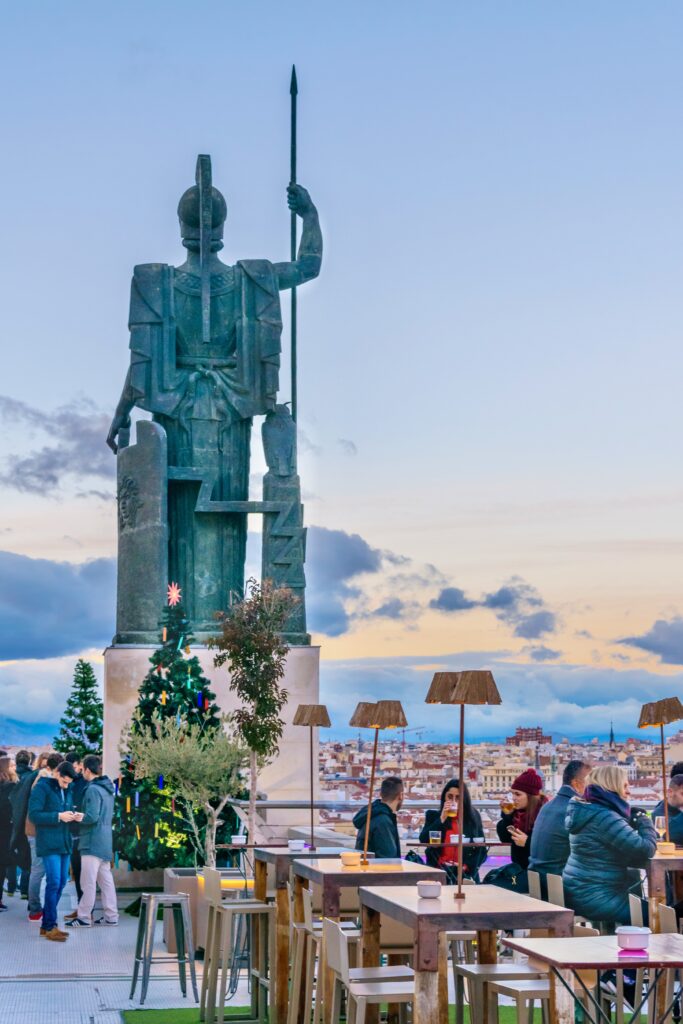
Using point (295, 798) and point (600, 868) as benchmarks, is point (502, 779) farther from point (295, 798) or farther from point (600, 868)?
point (600, 868)

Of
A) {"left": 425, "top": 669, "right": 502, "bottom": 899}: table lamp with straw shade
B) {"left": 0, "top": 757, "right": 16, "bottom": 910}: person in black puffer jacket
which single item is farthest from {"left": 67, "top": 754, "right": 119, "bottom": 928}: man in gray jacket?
{"left": 425, "top": 669, "right": 502, "bottom": 899}: table lamp with straw shade

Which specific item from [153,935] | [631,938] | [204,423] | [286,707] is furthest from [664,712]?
[204,423]

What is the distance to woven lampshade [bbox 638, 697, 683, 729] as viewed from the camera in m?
9.35

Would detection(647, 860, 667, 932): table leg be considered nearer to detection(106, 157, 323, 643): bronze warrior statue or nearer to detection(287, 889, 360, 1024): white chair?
detection(287, 889, 360, 1024): white chair

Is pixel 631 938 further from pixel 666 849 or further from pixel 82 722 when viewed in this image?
pixel 82 722

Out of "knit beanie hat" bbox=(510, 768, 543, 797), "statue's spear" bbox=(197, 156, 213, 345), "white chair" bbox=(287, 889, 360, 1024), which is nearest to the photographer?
"white chair" bbox=(287, 889, 360, 1024)

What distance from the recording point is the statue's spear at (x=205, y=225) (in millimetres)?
18406

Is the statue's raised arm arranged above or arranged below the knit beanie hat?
above

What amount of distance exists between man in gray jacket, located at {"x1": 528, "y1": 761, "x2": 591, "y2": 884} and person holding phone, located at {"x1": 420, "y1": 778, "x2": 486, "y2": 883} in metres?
1.74

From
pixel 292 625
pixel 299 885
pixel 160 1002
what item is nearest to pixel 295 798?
pixel 292 625

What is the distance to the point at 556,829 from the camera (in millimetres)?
9242

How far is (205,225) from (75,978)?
10126 millimetres

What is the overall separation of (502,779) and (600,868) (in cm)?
606

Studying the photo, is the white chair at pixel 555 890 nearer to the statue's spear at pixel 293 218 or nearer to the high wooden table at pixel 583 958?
the high wooden table at pixel 583 958
